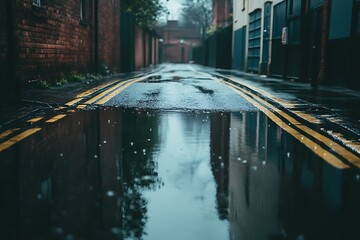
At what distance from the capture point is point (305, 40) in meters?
16.2

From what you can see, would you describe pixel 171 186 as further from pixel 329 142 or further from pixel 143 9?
pixel 143 9

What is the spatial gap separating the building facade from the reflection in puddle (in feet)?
24.0

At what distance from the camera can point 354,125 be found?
6324 mm

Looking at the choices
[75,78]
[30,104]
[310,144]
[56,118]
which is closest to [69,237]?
[310,144]

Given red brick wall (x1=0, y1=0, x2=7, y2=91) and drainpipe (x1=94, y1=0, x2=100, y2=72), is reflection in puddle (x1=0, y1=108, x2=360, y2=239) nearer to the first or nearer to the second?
red brick wall (x1=0, y1=0, x2=7, y2=91)

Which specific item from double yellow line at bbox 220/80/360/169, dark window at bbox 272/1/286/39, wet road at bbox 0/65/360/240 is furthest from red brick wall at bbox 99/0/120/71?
wet road at bbox 0/65/360/240

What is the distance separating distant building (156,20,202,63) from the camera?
300 feet

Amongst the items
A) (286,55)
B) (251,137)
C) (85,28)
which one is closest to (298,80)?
(286,55)

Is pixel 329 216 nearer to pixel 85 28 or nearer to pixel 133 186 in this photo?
pixel 133 186

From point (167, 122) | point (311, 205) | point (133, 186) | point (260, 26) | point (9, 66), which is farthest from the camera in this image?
point (260, 26)

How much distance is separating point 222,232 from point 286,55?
53.9 ft

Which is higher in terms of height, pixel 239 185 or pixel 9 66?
pixel 9 66

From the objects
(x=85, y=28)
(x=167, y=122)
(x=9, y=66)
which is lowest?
(x=167, y=122)

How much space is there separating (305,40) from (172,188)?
1372 cm
